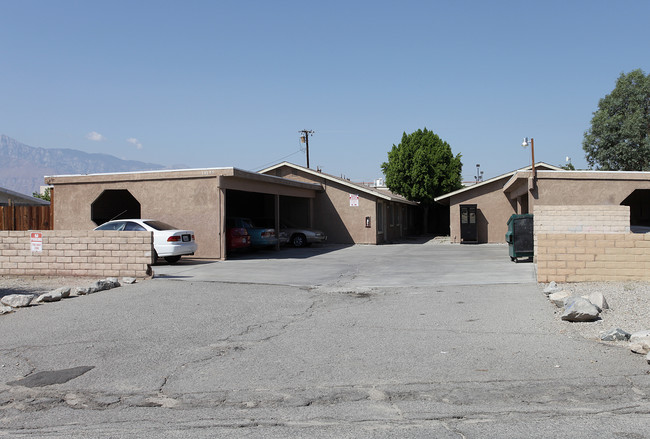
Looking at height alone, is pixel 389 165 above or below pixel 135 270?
above

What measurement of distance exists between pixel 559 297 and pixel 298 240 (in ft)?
60.5

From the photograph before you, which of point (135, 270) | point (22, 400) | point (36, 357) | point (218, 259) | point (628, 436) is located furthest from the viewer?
point (218, 259)

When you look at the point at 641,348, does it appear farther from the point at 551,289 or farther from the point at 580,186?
the point at 580,186

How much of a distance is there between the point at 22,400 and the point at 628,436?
536 centimetres

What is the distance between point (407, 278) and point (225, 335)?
732 centimetres

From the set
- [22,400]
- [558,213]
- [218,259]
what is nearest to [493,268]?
[558,213]

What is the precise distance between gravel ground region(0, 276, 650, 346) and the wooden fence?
32.9 feet

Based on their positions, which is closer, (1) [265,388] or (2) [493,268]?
(1) [265,388]

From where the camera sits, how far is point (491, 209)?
100 feet

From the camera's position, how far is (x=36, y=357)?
6.86 m

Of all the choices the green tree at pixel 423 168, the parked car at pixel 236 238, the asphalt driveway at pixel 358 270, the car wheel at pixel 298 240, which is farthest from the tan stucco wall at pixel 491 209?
the parked car at pixel 236 238

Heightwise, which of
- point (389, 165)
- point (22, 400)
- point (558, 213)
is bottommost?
point (22, 400)

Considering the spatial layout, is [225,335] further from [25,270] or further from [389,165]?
[389,165]

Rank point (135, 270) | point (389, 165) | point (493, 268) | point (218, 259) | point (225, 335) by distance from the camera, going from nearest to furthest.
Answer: point (225, 335), point (135, 270), point (493, 268), point (218, 259), point (389, 165)
